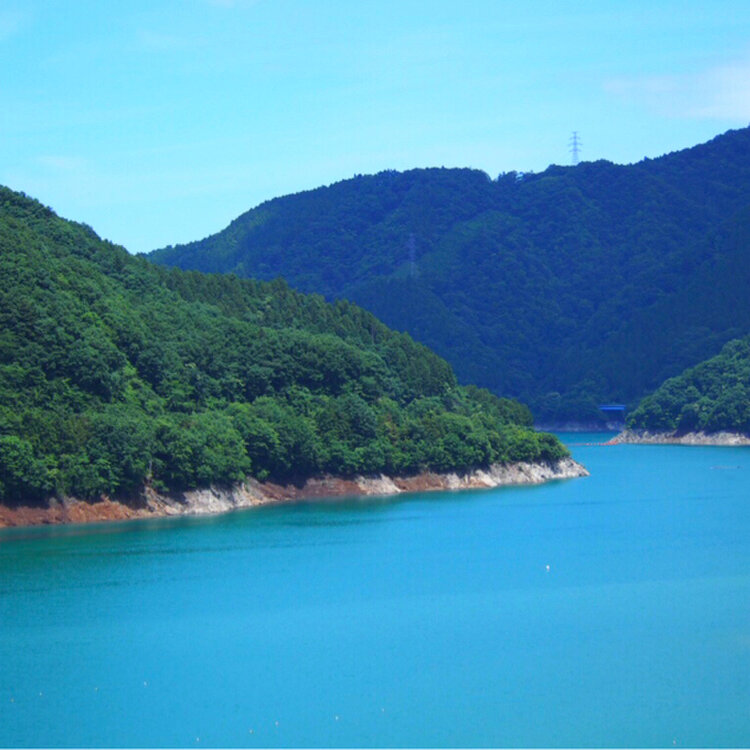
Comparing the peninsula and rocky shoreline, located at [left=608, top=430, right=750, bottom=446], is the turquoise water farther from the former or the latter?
the peninsula

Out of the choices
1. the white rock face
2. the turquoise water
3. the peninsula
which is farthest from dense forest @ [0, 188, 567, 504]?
the peninsula

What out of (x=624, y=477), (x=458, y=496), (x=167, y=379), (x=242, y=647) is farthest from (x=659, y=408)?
(x=242, y=647)

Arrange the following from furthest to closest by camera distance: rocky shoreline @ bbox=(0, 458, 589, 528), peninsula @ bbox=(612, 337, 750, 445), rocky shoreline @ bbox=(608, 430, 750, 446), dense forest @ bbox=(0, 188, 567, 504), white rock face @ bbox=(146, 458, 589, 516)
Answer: peninsula @ bbox=(612, 337, 750, 445) < rocky shoreline @ bbox=(608, 430, 750, 446) < white rock face @ bbox=(146, 458, 589, 516) < dense forest @ bbox=(0, 188, 567, 504) < rocky shoreline @ bbox=(0, 458, 589, 528)

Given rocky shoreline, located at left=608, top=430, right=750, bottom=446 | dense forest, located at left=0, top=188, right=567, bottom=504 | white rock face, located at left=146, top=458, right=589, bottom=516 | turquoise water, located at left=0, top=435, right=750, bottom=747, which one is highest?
dense forest, located at left=0, top=188, right=567, bottom=504

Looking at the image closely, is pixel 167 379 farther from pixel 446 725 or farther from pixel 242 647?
pixel 446 725

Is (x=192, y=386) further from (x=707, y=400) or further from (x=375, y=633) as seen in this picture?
(x=707, y=400)

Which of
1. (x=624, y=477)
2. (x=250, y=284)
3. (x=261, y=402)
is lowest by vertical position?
(x=624, y=477)

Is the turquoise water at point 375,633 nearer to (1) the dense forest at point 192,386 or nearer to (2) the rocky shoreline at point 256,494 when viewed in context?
(2) the rocky shoreline at point 256,494
